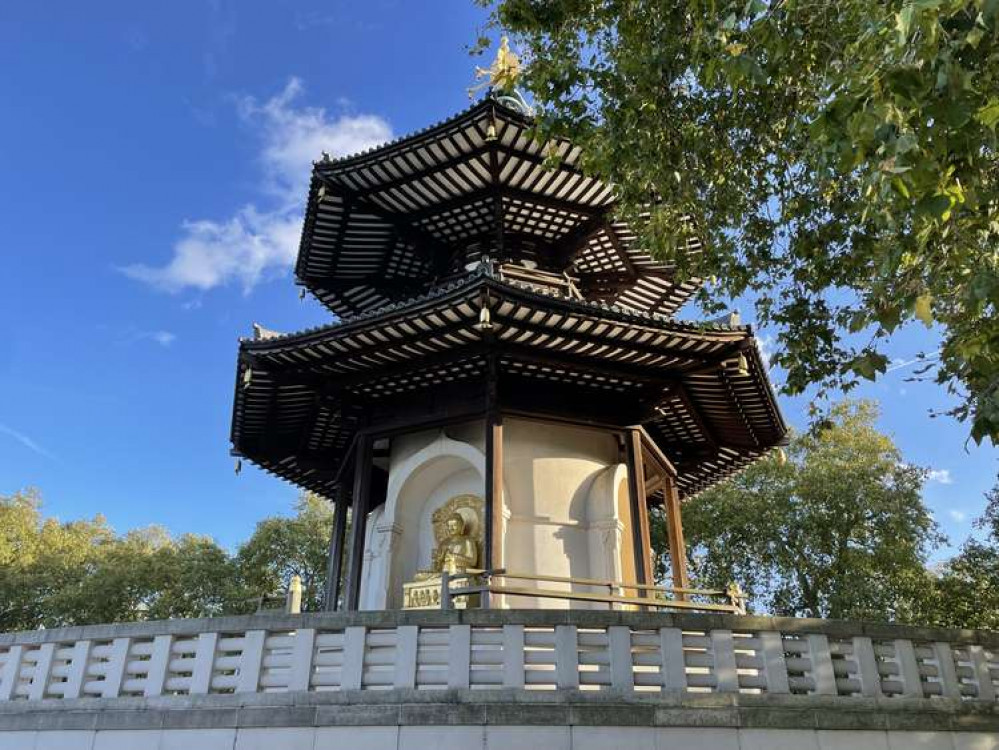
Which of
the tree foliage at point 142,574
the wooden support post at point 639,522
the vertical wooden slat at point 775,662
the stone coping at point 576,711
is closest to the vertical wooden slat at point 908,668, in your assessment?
the stone coping at point 576,711

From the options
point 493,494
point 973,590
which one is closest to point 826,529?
point 973,590

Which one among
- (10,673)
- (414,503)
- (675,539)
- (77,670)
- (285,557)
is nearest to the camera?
(77,670)

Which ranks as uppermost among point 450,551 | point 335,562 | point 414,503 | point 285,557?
point 285,557

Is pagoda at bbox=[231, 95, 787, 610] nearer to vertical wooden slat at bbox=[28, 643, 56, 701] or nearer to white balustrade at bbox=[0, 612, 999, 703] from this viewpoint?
white balustrade at bbox=[0, 612, 999, 703]

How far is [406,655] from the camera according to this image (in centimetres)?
685

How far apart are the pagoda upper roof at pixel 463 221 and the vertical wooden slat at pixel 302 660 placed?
24.4 ft

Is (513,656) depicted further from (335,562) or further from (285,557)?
(285,557)

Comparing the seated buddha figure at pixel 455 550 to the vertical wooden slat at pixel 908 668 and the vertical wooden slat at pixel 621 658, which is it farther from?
the vertical wooden slat at pixel 908 668

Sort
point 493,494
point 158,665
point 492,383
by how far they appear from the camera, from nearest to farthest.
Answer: point 158,665 → point 493,494 → point 492,383

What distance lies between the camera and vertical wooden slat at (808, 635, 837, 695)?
266 inches

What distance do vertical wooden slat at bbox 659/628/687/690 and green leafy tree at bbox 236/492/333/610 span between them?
26.3m

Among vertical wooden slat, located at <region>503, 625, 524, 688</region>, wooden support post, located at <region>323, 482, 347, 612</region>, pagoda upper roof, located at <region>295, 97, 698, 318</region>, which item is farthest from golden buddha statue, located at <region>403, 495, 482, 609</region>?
pagoda upper roof, located at <region>295, 97, 698, 318</region>

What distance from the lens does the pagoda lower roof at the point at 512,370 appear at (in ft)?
A: 33.4

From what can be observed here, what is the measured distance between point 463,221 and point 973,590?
19876 millimetres
